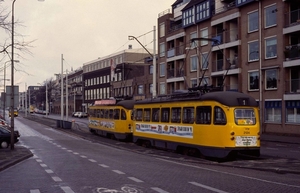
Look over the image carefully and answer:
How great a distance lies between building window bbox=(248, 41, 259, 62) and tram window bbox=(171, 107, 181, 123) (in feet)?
74.9

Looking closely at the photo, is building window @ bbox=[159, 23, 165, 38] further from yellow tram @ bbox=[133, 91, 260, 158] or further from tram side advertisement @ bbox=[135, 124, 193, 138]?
yellow tram @ bbox=[133, 91, 260, 158]

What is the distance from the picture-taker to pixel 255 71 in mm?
44219

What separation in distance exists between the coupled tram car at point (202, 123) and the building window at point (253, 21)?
2004cm

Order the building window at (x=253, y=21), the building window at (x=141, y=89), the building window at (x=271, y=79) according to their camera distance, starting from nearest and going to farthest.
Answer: the building window at (x=271, y=79)
the building window at (x=253, y=21)
the building window at (x=141, y=89)

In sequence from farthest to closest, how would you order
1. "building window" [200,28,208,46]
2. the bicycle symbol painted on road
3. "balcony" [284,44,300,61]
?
"building window" [200,28,208,46] → "balcony" [284,44,300,61] → the bicycle symbol painted on road

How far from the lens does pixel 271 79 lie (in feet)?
138

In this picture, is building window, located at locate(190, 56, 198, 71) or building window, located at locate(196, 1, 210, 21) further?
building window, located at locate(190, 56, 198, 71)

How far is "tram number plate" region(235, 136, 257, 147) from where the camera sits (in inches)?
728

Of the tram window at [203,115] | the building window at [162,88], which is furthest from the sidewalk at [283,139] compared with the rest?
the building window at [162,88]

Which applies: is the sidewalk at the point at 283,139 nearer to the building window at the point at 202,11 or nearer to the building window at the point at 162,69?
the building window at the point at 202,11

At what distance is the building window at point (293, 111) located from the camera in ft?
128

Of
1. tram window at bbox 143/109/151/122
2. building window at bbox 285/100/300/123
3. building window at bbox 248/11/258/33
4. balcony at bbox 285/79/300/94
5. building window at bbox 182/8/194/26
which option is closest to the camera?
tram window at bbox 143/109/151/122

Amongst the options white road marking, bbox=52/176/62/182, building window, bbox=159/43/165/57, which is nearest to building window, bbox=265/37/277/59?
building window, bbox=159/43/165/57

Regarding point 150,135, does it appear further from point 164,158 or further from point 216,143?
point 216,143
